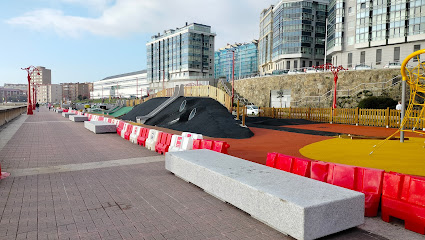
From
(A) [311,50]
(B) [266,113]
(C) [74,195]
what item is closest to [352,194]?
(C) [74,195]

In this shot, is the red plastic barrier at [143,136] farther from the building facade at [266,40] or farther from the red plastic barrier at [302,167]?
the building facade at [266,40]

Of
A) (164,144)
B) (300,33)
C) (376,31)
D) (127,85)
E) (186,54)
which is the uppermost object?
(300,33)

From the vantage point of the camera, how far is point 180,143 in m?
10.6

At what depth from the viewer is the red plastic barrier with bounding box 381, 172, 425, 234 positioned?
458cm

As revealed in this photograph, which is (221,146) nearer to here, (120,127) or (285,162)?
(285,162)

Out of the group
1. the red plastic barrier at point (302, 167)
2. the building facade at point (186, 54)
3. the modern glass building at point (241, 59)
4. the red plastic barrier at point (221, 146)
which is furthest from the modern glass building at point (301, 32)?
the red plastic barrier at point (302, 167)

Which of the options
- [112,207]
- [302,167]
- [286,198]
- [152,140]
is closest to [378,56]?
[152,140]

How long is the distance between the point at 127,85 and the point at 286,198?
166 metres

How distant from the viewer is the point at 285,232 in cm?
434

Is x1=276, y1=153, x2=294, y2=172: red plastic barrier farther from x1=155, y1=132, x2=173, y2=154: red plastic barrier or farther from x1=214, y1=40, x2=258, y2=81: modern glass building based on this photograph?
x1=214, y1=40, x2=258, y2=81: modern glass building

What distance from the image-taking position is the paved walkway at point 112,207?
4.52 metres

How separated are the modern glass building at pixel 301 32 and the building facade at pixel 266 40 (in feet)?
47.2

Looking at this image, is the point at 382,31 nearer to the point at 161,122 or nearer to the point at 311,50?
the point at 311,50

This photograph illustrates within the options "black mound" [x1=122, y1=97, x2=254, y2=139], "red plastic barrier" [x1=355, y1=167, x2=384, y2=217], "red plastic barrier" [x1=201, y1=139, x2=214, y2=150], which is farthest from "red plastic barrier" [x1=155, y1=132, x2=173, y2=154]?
"red plastic barrier" [x1=355, y1=167, x2=384, y2=217]
